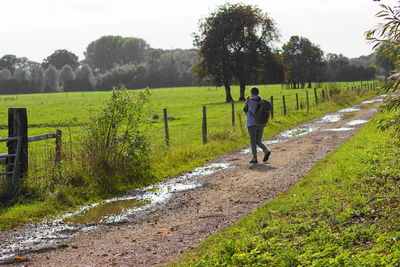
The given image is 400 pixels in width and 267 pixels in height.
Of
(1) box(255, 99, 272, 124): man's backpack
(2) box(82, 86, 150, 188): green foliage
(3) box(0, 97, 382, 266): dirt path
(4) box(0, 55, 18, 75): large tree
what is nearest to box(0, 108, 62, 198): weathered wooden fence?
(2) box(82, 86, 150, 188): green foliage

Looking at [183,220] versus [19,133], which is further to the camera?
[19,133]

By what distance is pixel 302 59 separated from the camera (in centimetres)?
10419

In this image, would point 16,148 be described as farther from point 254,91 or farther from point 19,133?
point 254,91

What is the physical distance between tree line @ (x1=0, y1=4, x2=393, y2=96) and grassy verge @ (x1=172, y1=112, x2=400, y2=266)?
7.55ft

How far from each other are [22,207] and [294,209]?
17.8ft

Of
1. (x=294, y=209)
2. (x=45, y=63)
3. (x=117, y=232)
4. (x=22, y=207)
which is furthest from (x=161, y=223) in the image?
(x=45, y=63)

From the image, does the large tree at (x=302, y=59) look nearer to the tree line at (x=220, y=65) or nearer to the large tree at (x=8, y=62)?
the tree line at (x=220, y=65)

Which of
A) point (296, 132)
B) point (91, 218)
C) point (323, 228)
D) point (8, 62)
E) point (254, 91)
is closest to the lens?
point (323, 228)

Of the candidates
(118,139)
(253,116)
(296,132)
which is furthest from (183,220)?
(296,132)

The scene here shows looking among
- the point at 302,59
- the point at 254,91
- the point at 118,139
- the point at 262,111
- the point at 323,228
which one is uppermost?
the point at 302,59

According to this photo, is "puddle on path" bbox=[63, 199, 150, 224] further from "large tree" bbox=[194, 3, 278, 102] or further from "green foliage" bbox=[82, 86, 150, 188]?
"large tree" bbox=[194, 3, 278, 102]

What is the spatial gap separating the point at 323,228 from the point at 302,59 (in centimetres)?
10183

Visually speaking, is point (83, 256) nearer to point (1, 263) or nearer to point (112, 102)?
point (1, 263)

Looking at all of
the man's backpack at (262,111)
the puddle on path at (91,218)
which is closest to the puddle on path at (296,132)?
the man's backpack at (262,111)
